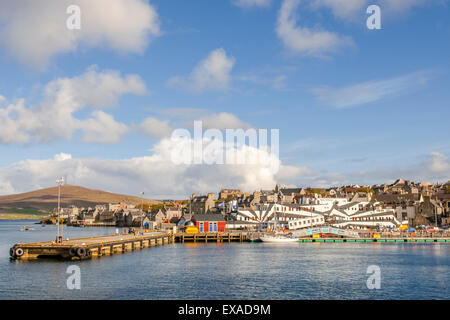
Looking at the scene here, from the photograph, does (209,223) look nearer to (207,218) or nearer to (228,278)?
(207,218)

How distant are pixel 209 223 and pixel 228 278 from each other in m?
78.7

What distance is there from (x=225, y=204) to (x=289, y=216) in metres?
53.6

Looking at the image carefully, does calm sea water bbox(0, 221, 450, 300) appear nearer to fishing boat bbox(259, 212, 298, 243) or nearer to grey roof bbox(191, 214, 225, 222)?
fishing boat bbox(259, 212, 298, 243)

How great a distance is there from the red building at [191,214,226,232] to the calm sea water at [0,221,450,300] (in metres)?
56.1

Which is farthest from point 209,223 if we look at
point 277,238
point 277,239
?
point 277,239

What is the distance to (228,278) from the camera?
50.0m

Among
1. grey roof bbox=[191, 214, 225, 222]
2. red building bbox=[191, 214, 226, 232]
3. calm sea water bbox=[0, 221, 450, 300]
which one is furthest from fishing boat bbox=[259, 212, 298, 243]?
calm sea water bbox=[0, 221, 450, 300]

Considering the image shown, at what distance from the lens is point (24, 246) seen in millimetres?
64438

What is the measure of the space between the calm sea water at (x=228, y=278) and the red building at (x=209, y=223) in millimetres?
56061

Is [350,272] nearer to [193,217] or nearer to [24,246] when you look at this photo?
[24,246]

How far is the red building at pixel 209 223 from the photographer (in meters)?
128

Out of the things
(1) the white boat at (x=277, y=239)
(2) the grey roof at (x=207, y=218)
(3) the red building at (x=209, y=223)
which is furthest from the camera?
(2) the grey roof at (x=207, y=218)

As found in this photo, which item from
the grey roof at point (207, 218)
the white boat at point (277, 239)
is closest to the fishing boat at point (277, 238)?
the white boat at point (277, 239)

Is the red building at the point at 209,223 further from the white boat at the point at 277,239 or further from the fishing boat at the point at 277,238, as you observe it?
the white boat at the point at 277,239
